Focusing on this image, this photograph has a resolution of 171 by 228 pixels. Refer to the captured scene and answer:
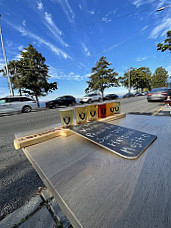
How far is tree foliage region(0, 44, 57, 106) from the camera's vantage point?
1219cm

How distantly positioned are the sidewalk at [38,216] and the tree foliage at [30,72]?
45.4 ft

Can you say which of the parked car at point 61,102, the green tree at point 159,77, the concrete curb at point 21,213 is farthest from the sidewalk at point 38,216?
the green tree at point 159,77

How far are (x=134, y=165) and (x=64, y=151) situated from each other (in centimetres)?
67

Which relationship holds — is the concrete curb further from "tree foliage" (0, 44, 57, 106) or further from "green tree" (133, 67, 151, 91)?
"green tree" (133, 67, 151, 91)

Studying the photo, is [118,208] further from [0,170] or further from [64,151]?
[0,170]

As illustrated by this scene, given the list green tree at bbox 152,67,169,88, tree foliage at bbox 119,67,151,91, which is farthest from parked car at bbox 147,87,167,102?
green tree at bbox 152,67,169,88

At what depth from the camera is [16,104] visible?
28.1 feet

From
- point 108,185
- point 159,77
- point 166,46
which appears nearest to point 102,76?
point 166,46

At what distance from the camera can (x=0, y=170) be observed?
1.46m

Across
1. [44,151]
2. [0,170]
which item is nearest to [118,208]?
[44,151]

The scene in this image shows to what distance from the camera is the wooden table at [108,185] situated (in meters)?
0.48

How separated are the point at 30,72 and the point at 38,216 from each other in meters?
14.2

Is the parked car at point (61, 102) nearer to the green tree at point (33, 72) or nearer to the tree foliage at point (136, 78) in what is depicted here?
the green tree at point (33, 72)

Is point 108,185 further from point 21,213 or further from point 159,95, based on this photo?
point 159,95
